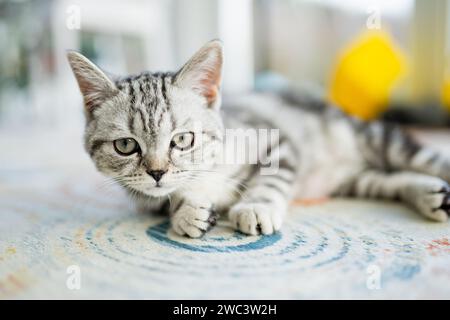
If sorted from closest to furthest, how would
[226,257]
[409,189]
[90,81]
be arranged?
[226,257] → [90,81] → [409,189]

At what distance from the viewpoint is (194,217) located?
3.07 ft

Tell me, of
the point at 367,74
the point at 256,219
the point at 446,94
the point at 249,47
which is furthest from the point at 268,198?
the point at 249,47

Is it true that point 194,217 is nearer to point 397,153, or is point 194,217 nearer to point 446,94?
point 397,153

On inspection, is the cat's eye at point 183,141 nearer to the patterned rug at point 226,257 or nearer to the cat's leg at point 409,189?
the patterned rug at point 226,257

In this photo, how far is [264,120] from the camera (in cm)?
145

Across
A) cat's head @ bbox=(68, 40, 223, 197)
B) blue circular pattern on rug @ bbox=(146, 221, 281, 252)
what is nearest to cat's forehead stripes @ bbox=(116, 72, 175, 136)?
cat's head @ bbox=(68, 40, 223, 197)

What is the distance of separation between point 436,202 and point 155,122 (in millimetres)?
738

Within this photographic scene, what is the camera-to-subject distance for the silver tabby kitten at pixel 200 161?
0.95 m

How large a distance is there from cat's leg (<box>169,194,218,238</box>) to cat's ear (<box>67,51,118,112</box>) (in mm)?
348

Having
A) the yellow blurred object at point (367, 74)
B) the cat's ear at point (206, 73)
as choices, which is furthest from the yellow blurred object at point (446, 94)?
the cat's ear at point (206, 73)

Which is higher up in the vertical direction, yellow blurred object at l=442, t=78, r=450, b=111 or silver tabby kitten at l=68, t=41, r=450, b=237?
yellow blurred object at l=442, t=78, r=450, b=111

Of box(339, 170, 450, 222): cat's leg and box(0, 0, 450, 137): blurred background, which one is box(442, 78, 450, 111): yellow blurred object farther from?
box(339, 170, 450, 222): cat's leg

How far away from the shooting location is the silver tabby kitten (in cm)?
95

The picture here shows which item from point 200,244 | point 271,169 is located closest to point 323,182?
point 271,169
